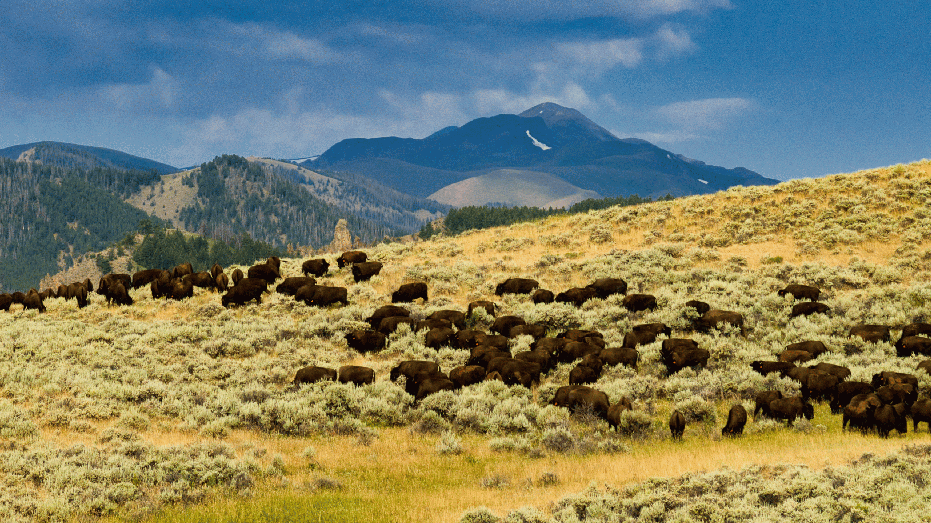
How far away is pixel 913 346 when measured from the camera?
18.0 meters

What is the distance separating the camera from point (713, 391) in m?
16.5

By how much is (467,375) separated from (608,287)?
36.6 ft

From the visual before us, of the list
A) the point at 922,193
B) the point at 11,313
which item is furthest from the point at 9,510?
the point at 922,193

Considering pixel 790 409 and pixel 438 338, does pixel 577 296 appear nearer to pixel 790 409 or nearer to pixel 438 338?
pixel 438 338

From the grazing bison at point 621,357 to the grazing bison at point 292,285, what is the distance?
14.9 metres

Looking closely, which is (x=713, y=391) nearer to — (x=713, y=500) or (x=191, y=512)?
(x=713, y=500)

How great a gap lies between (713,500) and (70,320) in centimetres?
2554

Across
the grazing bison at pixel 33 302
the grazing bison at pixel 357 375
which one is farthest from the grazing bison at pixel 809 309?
the grazing bison at pixel 33 302

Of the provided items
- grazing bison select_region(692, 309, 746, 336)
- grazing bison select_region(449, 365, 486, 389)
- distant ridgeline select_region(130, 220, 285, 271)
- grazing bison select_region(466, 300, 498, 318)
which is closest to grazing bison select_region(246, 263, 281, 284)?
grazing bison select_region(466, 300, 498, 318)

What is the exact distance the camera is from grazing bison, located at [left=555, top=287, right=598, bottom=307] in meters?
26.4

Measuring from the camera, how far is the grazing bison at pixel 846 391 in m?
14.5

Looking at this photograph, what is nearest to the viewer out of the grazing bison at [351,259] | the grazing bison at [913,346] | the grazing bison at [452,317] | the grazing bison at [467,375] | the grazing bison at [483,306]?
the grazing bison at [913,346]

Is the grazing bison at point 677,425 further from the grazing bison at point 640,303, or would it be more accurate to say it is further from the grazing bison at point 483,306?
the grazing bison at point 483,306

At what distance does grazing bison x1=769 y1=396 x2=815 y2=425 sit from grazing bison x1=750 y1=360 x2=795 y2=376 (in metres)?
2.57
